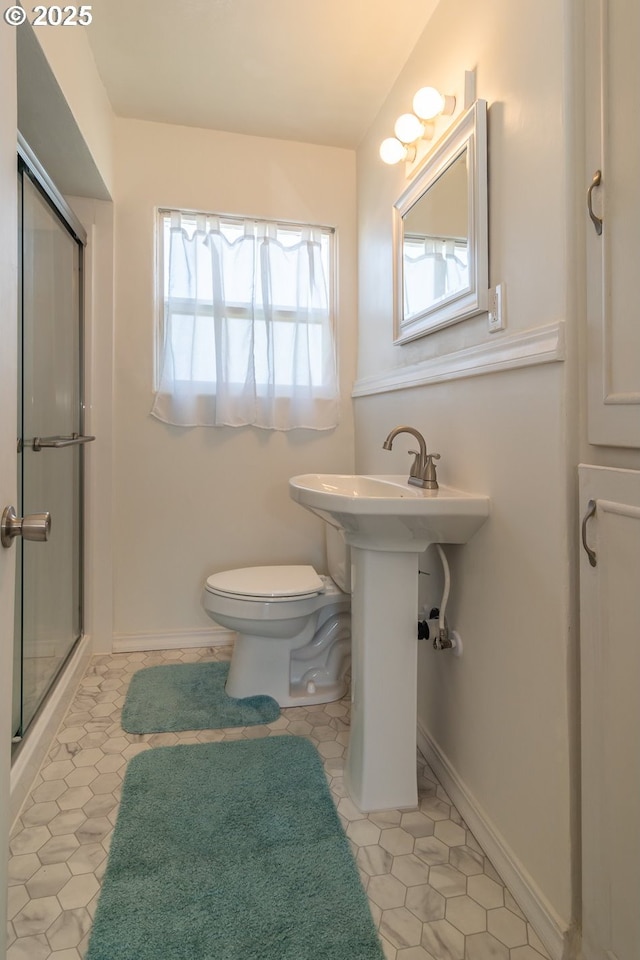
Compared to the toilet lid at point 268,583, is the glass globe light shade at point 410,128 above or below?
above

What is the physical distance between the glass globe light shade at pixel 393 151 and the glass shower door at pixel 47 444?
112cm

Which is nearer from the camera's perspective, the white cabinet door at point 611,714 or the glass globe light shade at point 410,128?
the white cabinet door at point 611,714

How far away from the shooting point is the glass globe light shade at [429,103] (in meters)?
1.53

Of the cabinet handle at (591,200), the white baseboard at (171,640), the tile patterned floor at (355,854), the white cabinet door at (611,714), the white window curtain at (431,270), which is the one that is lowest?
the tile patterned floor at (355,854)

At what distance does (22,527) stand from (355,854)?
1088mm

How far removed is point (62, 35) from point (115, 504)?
161 cm

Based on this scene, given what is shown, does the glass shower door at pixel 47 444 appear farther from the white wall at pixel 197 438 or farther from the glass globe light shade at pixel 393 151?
the glass globe light shade at pixel 393 151

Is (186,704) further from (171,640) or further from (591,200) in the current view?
(591,200)

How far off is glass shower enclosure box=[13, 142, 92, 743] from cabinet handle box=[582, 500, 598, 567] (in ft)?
4.67

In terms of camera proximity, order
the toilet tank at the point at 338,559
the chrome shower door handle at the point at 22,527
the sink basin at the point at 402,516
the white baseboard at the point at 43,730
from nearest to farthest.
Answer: the chrome shower door handle at the point at 22,527 < the sink basin at the point at 402,516 < the white baseboard at the point at 43,730 < the toilet tank at the point at 338,559

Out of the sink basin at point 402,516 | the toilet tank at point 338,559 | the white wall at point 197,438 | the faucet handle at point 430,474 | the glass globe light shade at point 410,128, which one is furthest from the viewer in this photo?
the white wall at point 197,438

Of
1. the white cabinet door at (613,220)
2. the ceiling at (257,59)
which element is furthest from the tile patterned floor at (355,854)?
the ceiling at (257,59)

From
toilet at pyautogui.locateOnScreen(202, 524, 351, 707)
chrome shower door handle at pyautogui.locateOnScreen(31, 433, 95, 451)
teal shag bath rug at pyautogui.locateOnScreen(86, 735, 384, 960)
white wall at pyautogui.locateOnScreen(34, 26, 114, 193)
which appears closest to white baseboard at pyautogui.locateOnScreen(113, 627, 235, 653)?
toilet at pyautogui.locateOnScreen(202, 524, 351, 707)

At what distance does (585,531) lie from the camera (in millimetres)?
969
